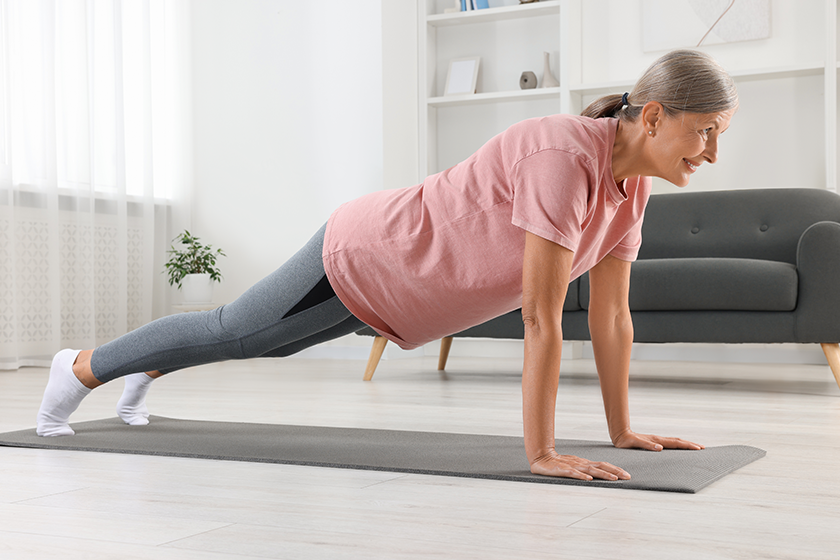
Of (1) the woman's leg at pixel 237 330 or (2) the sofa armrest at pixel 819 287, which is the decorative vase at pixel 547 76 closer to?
(2) the sofa armrest at pixel 819 287

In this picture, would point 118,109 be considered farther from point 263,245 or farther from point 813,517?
point 813,517

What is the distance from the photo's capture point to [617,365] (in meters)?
1.66

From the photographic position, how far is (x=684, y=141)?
4.50 ft

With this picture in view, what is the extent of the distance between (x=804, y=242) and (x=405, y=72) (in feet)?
8.59

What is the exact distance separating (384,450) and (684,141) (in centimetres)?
82

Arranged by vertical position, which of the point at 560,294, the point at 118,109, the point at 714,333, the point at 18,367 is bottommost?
the point at 18,367

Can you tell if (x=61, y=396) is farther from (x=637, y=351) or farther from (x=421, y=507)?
(x=637, y=351)

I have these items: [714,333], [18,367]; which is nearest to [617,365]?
[714,333]

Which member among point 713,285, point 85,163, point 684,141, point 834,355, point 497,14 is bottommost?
point 834,355

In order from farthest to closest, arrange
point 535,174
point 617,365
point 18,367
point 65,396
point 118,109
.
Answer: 1. point 118,109
2. point 18,367
3. point 65,396
4. point 617,365
5. point 535,174

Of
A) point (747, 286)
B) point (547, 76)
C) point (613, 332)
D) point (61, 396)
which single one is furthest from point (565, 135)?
point (547, 76)

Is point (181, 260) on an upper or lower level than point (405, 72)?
lower

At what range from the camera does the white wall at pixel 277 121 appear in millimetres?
4688

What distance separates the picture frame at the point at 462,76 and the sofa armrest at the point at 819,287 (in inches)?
95.4
